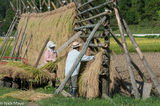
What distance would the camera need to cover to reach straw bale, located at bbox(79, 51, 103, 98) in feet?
23.1

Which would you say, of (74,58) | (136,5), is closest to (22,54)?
(74,58)

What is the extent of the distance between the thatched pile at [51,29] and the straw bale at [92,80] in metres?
1.82

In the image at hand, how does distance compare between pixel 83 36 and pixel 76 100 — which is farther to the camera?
pixel 83 36

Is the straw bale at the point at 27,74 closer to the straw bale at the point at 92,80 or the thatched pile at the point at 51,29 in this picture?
the thatched pile at the point at 51,29

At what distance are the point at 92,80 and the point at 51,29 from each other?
4.43 metres

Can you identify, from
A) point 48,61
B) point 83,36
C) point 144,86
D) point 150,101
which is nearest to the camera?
point 150,101

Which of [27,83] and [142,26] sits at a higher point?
[142,26]

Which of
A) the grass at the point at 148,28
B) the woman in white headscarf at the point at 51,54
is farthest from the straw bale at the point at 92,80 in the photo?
the grass at the point at 148,28

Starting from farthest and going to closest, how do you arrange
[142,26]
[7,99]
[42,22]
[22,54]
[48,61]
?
[142,26] → [22,54] → [42,22] → [48,61] → [7,99]

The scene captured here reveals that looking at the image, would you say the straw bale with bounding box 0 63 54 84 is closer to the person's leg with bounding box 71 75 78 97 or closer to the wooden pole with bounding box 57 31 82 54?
the wooden pole with bounding box 57 31 82 54

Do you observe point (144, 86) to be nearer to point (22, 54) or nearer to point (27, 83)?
point (27, 83)

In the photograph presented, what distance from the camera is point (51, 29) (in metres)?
11.0

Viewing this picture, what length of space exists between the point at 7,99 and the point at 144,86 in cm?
317

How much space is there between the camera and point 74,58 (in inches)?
299
